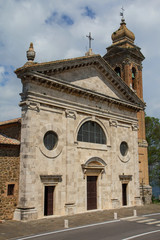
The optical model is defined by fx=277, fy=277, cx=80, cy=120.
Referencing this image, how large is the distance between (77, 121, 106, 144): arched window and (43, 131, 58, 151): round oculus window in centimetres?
244

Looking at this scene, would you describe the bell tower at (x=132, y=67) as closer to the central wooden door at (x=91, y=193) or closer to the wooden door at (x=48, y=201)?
the central wooden door at (x=91, y=193)

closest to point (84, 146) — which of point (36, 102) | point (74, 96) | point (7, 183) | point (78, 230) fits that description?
point (74, 96)

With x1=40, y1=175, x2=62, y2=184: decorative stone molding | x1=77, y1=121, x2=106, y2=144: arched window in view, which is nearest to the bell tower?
x1=77, y1=121, x2=106, y2=144: arched window

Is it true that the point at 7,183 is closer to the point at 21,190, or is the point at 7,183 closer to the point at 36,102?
the point at 21,190

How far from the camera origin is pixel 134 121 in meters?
27.7

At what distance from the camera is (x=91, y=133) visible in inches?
906

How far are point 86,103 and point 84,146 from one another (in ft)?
11.7

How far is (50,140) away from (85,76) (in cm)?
661

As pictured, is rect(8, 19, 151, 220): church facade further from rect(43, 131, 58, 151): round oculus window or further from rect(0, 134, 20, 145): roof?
rect(0, 134, 20, 145): roof

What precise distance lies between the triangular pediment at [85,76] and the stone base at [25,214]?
8651 mm

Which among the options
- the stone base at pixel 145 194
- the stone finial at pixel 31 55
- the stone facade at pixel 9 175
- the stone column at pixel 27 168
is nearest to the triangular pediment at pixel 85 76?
the stone finial at pixel 31 55

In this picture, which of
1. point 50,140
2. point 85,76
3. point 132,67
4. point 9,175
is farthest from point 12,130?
point 132,67

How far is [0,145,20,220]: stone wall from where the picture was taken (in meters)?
17.3

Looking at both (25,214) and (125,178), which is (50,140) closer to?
(25,214)
